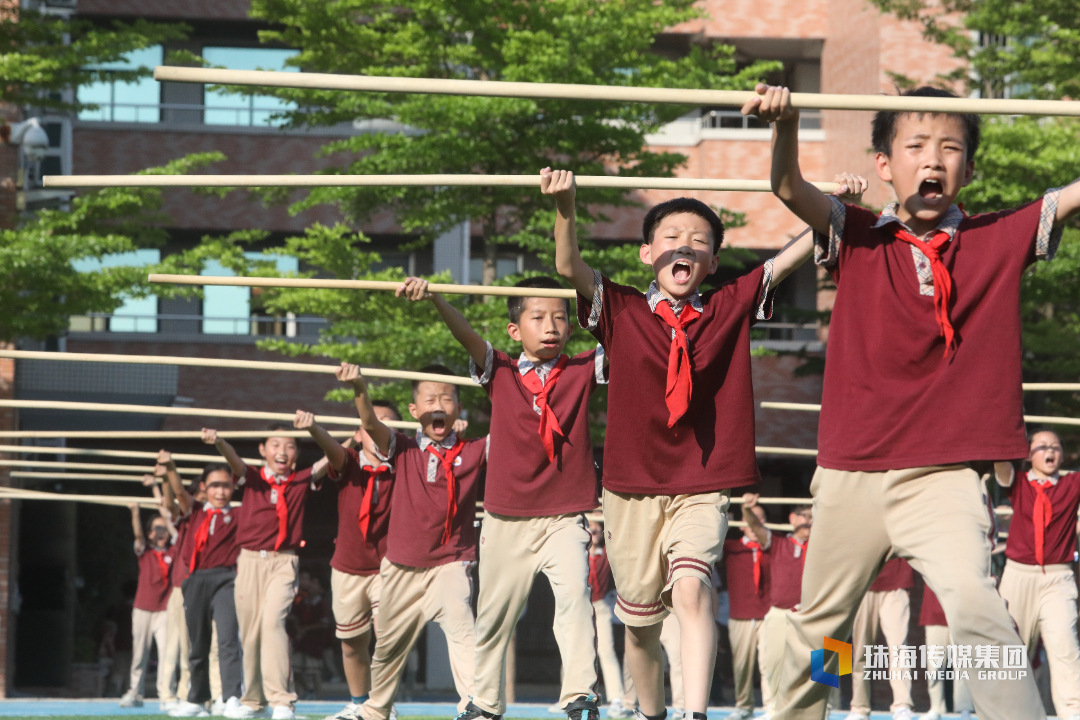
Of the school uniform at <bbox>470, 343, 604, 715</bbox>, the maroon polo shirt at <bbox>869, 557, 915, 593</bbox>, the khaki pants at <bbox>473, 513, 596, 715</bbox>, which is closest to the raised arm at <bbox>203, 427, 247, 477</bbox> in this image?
the school uniform at <bbox>470, 343, 604, 715</bbox>

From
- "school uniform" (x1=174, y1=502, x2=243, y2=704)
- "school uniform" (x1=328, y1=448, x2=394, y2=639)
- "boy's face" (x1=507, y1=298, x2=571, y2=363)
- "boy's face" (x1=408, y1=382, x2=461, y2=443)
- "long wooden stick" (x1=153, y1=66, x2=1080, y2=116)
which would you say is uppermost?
"long wooden stick" (x1=153, y1=66, x2=1080, y2=116)

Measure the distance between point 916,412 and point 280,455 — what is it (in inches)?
342

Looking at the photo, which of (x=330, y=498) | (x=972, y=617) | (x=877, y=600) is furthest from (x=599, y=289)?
(x=330, y=498)

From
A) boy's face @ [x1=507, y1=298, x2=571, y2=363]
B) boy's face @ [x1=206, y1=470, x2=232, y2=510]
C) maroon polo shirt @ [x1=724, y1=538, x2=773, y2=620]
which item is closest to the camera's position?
boy's face @ [x1=507, y1=298, x2=571, y2=363]

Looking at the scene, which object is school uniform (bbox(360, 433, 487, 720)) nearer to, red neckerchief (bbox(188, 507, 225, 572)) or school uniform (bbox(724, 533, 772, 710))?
red neckerchief (bbox(188, 507, 225, 572))

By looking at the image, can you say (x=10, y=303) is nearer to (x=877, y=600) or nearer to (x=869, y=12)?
(x=877, y=600)

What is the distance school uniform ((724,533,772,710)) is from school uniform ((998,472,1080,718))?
12.2 feet

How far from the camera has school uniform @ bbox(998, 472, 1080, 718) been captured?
11.1 metres

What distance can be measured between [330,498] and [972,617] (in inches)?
752

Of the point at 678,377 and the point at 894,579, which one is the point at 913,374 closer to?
the point at 678,377

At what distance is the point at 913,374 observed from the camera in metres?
4.39

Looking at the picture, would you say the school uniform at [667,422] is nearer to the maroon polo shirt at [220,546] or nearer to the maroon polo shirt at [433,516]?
the maroon polo shirt at [433,516]

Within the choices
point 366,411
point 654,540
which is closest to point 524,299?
point 366,411

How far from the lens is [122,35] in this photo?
1627cm
